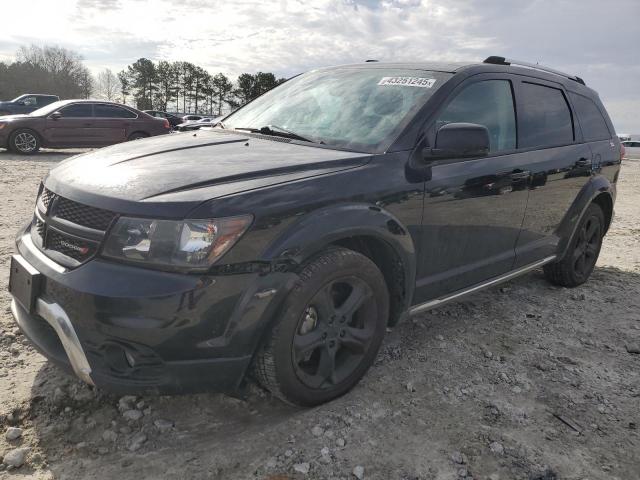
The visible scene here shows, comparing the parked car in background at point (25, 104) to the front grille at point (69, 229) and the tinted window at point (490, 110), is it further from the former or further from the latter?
the tinted window at point (490, 110)

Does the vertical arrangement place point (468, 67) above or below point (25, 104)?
above

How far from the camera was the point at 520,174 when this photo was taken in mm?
3408

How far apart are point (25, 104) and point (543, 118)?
22468mm

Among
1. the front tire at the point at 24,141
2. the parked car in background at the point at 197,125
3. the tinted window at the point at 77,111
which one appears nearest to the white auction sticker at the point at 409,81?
the parked car in background at the point at 197,125

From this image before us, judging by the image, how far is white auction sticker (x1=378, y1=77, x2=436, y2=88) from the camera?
9.93ft

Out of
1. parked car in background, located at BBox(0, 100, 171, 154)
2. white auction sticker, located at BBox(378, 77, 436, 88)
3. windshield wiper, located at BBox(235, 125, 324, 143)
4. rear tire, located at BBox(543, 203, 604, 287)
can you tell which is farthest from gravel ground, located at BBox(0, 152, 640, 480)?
parked car in background, located at BBox(0, 100, 171, 154)

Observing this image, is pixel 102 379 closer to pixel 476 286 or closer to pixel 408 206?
pixel 408 206

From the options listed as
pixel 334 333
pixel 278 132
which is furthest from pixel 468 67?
pixel 334 333

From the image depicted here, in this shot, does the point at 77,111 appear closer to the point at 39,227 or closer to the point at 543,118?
the point at 39,227

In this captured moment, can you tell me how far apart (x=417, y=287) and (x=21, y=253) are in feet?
6.55

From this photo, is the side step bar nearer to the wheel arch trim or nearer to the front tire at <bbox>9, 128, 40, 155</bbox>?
the wheel arch trim

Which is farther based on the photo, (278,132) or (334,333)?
(278,132)

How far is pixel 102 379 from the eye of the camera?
207 centimetres

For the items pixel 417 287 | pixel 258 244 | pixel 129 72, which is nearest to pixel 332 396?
pixel 417 287
